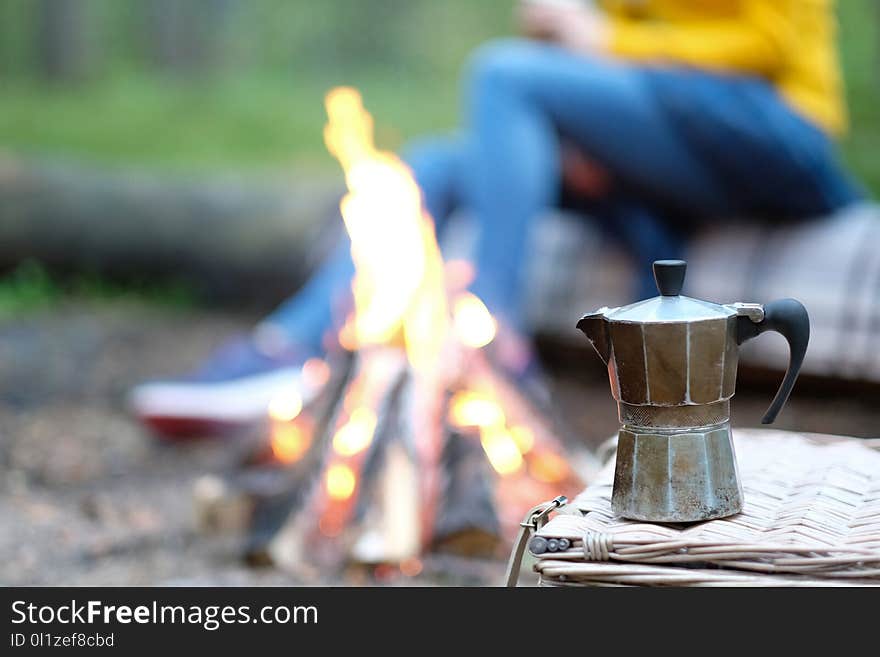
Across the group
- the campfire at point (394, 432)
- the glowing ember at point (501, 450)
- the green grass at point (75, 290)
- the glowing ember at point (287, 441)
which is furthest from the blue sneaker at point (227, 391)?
the green grass at point (75, 290)

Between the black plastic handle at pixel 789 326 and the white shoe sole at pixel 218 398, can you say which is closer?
the black plastic handle at pixel 789 326

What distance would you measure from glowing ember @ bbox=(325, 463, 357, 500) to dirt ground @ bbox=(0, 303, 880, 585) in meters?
0.15

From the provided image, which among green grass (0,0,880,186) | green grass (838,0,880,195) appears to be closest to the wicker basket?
green grass (838,0,880,195)

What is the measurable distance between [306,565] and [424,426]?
323mm

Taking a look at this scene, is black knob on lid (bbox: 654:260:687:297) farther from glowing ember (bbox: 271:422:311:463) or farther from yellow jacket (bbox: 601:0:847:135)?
yellow jacket (bbox: 601:0:847:135)

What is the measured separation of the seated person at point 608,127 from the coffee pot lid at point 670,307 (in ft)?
4.32

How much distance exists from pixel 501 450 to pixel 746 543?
1.15 metres

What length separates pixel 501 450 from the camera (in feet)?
6.67

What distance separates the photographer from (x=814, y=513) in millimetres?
978

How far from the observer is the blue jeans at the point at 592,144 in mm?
2400

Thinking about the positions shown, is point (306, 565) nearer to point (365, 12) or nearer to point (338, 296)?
point (338, 296)

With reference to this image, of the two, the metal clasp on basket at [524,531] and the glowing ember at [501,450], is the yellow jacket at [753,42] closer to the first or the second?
the glowing ember at [501,450]

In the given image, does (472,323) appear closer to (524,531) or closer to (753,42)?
(753,42)
